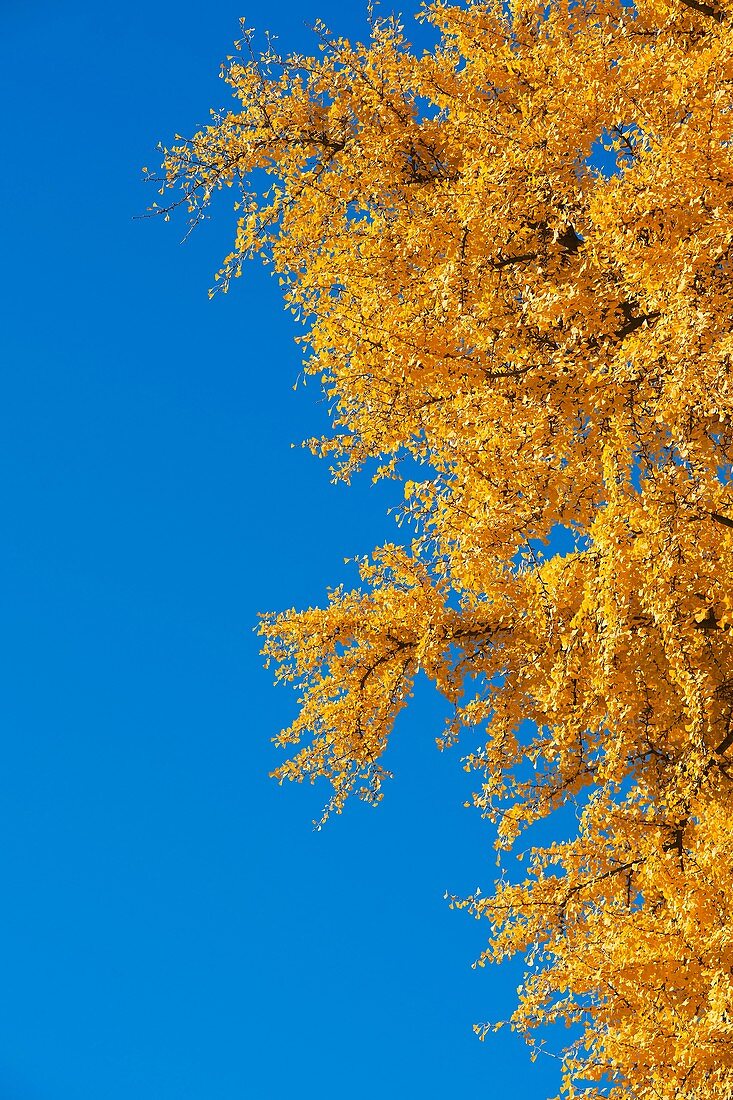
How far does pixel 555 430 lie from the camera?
322 inches

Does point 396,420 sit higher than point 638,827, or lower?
higher

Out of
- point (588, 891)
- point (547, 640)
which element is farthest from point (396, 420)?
point (588, 891)

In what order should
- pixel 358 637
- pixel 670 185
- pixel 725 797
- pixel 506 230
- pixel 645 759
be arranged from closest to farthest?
pixel 670 185, pixel 725 797, pixel 506 230, pixel 645 759, pixel 358 637

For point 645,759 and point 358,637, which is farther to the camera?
point 358,637

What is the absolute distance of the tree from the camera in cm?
671

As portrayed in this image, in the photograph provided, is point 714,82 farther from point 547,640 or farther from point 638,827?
point 638,827

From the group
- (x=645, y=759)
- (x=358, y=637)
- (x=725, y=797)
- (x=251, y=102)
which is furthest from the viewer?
(x=251, y=102)

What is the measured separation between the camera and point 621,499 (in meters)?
6.77

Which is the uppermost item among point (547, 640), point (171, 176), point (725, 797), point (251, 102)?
point (251, 102)

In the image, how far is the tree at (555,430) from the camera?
671 cm

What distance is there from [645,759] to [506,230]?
4085mm

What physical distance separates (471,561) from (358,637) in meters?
1.84

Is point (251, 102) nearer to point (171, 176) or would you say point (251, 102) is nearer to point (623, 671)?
point (171, 176)

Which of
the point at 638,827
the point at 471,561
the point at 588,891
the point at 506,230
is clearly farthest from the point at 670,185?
the point at 588,891
